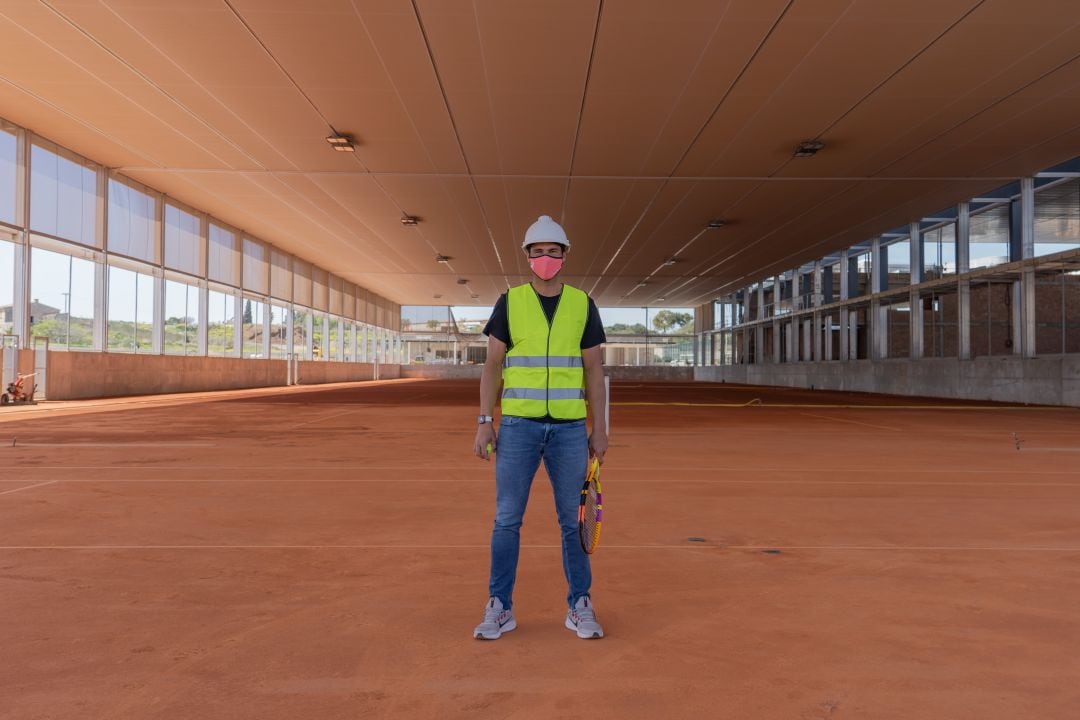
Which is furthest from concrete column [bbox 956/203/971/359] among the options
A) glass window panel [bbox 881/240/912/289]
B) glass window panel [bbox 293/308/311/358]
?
glass window panel [bbox 293/308/311/358]

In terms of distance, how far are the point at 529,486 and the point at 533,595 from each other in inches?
33.4

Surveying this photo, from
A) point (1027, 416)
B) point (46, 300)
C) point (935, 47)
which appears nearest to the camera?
point (935, 47)

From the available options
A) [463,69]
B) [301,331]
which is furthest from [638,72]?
[301,331]

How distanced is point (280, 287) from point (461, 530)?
3616 centimetres

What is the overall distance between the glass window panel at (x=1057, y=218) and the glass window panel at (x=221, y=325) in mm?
30544

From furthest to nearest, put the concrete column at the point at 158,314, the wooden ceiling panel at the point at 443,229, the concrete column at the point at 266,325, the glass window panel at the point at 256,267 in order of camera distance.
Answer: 1. the concrete column at the point at 266,325
2. the glass window panel at the point at 256,267
3. the concrete column at the point at 158,314
4. the wooden ceiling panel at the point at 443,229

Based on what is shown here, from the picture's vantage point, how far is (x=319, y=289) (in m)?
44.9

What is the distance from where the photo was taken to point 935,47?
13656mm

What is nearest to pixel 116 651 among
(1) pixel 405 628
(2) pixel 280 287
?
(1) pixel 405 628

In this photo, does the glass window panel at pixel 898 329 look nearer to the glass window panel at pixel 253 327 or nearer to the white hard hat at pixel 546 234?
the glass window panel at pixel 253 327

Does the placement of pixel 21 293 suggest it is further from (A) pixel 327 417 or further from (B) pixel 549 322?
(B) pixel 549 322

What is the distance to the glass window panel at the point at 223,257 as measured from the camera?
30859 mm

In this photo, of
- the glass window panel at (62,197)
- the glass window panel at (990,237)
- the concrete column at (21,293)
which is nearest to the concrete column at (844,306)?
the glass window panel at (990,237)

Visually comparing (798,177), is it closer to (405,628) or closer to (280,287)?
(405,628)
